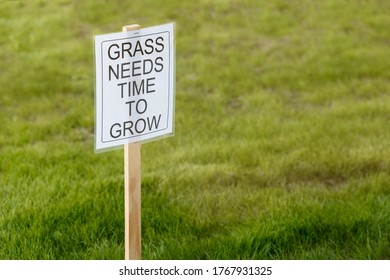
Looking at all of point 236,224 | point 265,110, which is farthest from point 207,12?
point 236,224

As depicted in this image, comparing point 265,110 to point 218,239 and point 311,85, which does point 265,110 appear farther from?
point 218,239

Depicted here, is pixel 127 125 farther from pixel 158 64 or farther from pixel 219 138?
pixel 219 138

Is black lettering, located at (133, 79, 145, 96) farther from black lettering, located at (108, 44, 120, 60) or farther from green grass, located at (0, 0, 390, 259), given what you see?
green grass, located at (0, 0, 390, 259)

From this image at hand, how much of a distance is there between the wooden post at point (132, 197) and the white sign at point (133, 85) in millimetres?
67

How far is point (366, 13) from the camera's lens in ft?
27.0

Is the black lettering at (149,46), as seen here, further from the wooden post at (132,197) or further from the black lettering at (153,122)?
the wooden post at (132,197)

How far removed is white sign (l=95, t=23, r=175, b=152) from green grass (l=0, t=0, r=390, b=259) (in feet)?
2.83

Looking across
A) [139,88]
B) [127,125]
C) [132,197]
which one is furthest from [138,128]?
[132,197]

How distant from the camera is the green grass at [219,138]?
12.1 feet

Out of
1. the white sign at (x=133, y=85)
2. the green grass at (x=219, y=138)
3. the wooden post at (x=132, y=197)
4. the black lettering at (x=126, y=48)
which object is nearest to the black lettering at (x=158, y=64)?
the white sign at (x=133, y=85)

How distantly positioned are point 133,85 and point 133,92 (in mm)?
26

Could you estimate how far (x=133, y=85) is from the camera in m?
2.81
